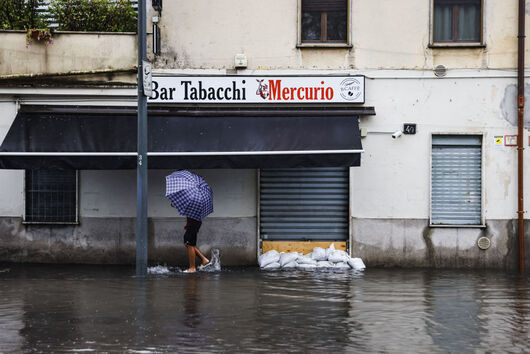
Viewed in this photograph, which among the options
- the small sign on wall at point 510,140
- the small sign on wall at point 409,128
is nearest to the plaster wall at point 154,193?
the small sign on wall at point 409,128

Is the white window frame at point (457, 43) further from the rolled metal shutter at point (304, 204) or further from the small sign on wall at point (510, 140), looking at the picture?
the rolled metal shutter at point (304, 204)

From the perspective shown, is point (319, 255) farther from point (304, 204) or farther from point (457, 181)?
point (457, 181)

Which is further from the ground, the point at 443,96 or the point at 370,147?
the point at 443,96

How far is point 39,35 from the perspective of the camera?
596 inches

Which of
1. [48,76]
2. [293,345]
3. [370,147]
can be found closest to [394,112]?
[370,147]

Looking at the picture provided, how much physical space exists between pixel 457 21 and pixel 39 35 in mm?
8030

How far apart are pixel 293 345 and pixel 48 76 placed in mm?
9285

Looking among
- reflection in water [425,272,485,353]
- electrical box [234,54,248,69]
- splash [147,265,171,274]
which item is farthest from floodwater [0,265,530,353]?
electrical box [234,54,248,69]

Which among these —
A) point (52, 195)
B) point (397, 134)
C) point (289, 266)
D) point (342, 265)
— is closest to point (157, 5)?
point (52, 195)

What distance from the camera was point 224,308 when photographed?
998 centimetres

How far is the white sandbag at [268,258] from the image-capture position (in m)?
14.7

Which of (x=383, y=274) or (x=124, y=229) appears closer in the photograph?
(x=383, y=274)

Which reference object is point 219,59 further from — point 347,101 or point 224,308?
point 224,308

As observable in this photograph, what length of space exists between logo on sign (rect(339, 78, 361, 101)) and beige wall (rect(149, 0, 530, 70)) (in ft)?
1.10
